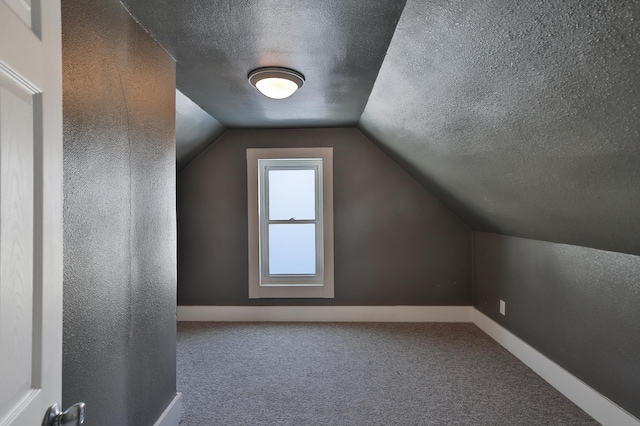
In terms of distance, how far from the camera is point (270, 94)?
92.8 inches

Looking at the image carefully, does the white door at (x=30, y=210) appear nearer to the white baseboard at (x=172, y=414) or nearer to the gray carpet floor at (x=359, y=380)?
the white baseboard at (x=172, y=414)

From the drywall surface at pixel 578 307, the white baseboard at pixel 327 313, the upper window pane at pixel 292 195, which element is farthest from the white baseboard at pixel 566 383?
the upper window pane at pixel 292 195

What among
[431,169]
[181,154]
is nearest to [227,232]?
[181,154]

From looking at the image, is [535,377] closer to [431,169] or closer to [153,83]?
[431,169]

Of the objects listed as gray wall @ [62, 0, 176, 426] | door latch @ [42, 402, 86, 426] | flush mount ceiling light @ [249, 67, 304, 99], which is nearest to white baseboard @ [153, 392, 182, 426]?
gray wall @ [62, 0, 176, 426]

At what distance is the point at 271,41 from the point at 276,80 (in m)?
0.40

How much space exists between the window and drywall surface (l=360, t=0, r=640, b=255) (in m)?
1.41

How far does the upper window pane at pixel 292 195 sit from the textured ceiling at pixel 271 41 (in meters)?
1.22

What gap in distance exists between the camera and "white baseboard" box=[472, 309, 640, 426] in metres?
1.91

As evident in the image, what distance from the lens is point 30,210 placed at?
0.70 meters

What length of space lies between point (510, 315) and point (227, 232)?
2797mm

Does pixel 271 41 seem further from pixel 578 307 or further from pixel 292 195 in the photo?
pixel 578 307

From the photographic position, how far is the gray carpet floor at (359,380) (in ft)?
6.84

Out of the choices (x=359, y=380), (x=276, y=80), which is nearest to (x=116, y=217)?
(x=276, y=80)
